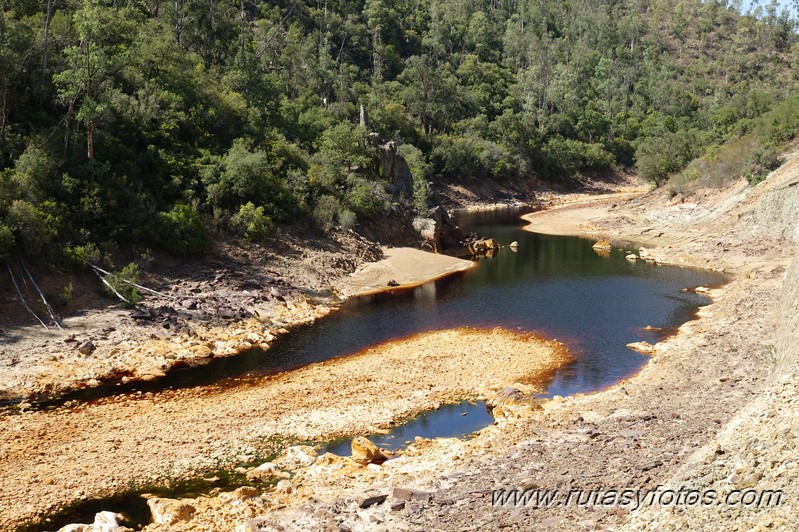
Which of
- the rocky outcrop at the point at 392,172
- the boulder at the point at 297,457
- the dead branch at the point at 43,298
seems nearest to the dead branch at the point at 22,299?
the dead branch at the point at 43,298

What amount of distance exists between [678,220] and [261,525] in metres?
66.6

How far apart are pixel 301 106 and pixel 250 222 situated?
112 ft

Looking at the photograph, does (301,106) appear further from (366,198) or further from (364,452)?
(364,452)

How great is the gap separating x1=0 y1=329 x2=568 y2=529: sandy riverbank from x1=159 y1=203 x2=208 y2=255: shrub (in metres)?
16.9

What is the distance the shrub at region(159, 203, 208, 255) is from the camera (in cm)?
4343

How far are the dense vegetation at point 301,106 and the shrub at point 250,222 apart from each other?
107mm

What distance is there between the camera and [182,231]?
145ft

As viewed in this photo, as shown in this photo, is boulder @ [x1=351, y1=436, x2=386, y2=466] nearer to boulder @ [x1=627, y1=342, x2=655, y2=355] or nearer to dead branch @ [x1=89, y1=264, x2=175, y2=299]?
boulder @ [x1=627, y1=342, x2=655, y2=355]

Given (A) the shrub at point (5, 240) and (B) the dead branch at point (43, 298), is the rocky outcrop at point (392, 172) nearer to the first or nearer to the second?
(B) the dead branch at point (43, 298)

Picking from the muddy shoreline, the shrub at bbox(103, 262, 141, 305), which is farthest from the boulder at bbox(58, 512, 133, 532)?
the shrub at bbox(103, 262, 141, 305)

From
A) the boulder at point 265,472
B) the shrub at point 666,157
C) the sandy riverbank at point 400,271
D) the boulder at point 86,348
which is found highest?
the shrub at point 666,157

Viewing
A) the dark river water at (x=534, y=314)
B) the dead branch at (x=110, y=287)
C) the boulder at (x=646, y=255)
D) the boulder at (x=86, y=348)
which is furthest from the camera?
the boulder at (x=646, y=255)

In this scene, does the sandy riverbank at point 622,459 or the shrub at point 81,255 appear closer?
the sandy riverbank at point 622,459

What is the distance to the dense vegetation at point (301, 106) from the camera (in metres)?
41.1
